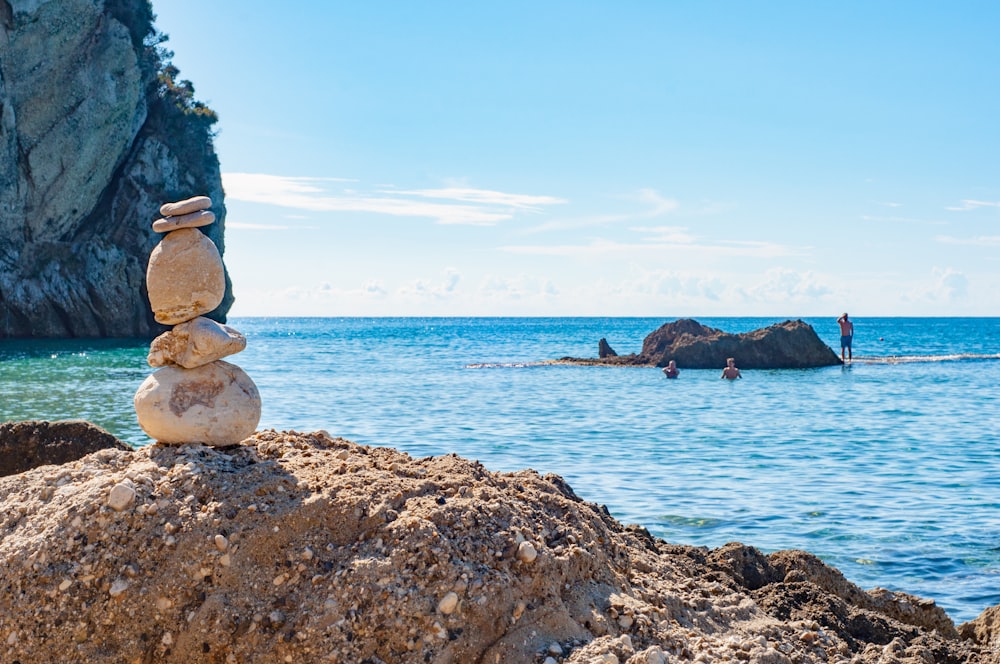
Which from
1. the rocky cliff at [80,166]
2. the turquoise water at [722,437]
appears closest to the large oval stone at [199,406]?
the turquoise water at [722,437]

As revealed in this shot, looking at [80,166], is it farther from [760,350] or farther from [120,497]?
[120,497]

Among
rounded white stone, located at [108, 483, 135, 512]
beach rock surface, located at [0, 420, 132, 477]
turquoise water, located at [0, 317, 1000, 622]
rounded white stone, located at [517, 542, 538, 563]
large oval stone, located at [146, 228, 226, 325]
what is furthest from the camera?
turquoise water, located at [0, 317, 1000, 622]

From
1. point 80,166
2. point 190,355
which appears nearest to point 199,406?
point 190,355

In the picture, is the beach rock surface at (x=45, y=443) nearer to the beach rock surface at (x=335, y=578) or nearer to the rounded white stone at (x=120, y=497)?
the beach rock surface at (x=335, y=578)

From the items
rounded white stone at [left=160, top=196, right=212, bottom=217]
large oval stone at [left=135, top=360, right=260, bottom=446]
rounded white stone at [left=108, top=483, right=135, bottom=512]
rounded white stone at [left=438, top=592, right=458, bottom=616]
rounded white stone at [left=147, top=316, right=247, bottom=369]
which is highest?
rounded white stone at [left=160, top=196, right=212, bottom=217]

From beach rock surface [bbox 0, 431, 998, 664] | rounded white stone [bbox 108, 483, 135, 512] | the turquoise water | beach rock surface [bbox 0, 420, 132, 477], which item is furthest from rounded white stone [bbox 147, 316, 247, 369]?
the turquoise water

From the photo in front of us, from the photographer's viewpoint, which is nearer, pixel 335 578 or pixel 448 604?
pixel 448 604

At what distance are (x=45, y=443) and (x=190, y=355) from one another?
90.9 inches

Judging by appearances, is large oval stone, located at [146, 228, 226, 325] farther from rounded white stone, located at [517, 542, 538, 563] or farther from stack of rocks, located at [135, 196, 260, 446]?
rounded white stone, located at [517, 542, 538, 563]

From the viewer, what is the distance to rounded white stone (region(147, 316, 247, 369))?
18.9 ft

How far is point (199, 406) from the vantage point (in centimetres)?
577

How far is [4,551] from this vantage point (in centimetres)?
489

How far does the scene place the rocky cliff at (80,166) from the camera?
155 feet

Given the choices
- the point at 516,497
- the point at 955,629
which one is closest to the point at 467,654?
the point at 516,497
